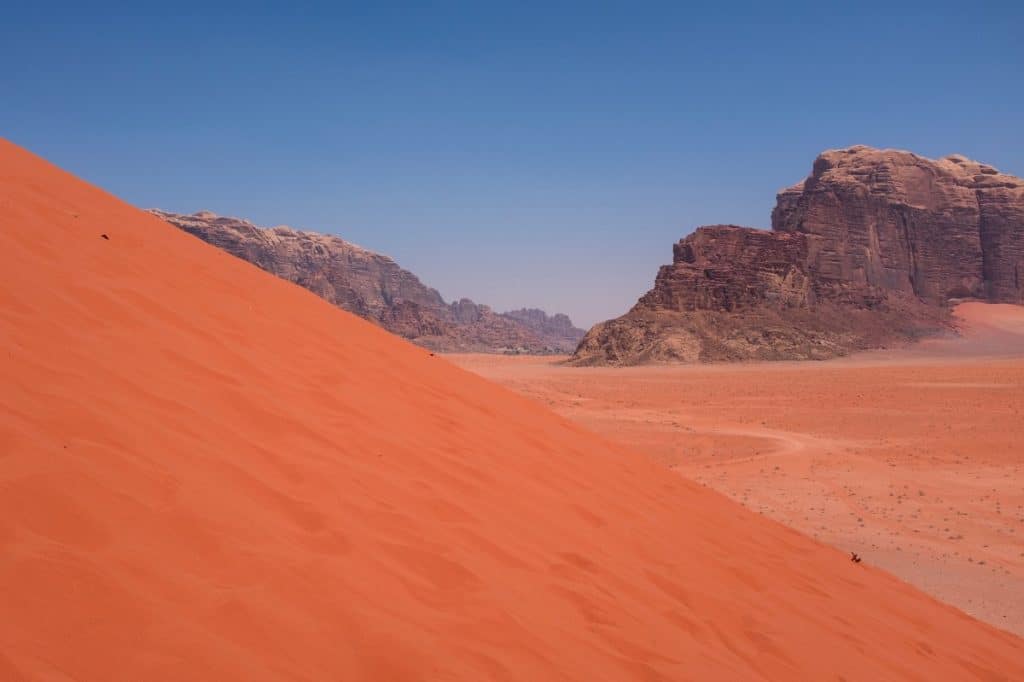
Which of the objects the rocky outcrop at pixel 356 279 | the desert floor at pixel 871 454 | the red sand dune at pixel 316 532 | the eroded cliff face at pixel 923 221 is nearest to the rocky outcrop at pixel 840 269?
the eroded cliff face at pixel 923 221

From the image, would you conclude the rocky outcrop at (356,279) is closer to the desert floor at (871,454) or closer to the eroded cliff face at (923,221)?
the eroded cliff face at (923,221)

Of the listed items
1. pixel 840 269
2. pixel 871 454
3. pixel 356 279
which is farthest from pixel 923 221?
pixel 356 279

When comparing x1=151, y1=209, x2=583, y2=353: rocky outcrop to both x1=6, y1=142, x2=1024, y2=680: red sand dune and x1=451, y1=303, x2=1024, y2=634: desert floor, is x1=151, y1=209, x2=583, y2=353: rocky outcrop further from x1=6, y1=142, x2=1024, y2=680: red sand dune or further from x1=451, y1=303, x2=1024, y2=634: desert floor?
x1=6, y1=142, x2=1024, y2=680: red sand dune

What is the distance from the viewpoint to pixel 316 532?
3.19m

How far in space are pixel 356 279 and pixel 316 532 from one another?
576ft

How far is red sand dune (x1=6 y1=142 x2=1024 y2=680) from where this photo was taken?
2375mm

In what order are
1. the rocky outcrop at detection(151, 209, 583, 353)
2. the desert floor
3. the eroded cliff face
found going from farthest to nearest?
the rocky outcrop at detection(151, 209, 583, 353)
the eroded cliff face
the desert floor

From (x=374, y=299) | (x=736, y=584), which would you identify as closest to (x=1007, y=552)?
(x=736, y=584)

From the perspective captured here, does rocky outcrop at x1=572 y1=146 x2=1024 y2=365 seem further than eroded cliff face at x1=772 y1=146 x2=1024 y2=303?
No

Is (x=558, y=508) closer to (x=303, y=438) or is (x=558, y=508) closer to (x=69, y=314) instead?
(x=303, y=438)

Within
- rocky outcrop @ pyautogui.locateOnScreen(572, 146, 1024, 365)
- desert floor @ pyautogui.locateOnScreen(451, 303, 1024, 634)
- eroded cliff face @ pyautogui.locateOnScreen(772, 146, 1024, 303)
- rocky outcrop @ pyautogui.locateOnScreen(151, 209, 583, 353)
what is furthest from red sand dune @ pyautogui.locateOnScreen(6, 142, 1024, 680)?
rocky outcrop @ pyautogui.locateOnScreen(151, 209, 583, 353)

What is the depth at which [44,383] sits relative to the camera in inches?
133

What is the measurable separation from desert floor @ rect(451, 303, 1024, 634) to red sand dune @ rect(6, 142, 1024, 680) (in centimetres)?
290

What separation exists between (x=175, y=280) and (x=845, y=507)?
10.5 metres
